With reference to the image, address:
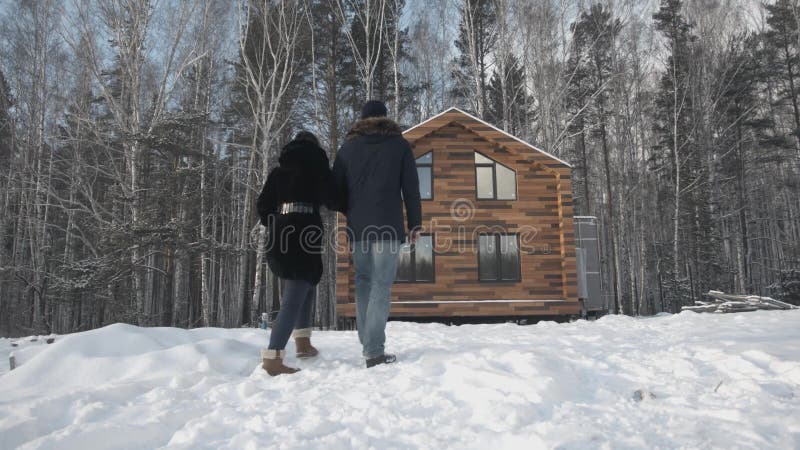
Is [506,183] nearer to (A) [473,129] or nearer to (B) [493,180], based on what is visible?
(B) [493,180]

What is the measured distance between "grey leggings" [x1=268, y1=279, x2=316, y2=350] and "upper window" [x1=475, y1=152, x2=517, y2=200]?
8.92m

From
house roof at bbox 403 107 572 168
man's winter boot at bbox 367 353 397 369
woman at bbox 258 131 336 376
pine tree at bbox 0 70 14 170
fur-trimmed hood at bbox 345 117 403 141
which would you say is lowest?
man's winter boot at bbox 367 353 397 369

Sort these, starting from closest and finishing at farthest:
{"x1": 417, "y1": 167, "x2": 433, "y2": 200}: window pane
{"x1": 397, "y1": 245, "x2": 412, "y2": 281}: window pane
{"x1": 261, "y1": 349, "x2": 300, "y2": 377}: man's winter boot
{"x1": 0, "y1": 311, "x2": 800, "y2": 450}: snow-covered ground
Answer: {"x1": 0, "y1": 311, "x2": 800, "y2": 450}: snow-covered ground < {"x1": 261, "y1": 349, "x2": 300, "y2": 377}: man's winter boot < {"x1": 397, "y1": 245, "x2": 412, "y2": 281}: window pane < {"x1": 417, "y1": 167, "x2": 433, "y2": 200}: window pane

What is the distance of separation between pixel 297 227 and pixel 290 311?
0.63 metres

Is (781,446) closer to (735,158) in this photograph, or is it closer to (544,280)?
(544,280)

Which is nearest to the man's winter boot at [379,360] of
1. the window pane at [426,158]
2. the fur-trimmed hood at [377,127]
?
the fur-trimmed hood at [377,127]

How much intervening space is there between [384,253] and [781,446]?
7.75ft

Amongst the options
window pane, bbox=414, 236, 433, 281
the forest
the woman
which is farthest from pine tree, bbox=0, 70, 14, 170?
the woman

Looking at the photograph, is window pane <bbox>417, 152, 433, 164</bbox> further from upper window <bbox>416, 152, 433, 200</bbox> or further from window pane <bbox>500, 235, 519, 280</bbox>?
window pane <bbox>500, 235, 519, 280</bbox>

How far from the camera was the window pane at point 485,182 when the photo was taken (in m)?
11.8

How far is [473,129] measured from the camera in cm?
1166

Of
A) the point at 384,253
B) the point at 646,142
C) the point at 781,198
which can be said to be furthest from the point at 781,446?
the point at 781,198

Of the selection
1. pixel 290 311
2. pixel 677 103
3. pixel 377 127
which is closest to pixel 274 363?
pixel 290 311

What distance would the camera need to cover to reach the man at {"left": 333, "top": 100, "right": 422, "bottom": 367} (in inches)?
131
